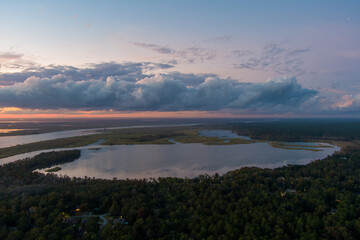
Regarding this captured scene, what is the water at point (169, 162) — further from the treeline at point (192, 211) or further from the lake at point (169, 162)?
the treeline at point (192, 211)

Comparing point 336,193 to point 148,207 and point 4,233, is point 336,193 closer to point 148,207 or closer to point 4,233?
point 148,207

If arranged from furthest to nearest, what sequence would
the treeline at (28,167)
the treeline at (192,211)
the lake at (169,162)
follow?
1. the lake at (169,162)
2. the treeline at (28,167)
3. the treeline at (192,211)

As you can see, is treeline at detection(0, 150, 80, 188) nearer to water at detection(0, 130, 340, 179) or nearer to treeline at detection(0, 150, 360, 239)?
water at detection(0, 130, 340, 179)

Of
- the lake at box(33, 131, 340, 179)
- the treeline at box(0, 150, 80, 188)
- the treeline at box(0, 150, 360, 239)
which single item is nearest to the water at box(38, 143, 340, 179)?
the lake at box(33, 131, 340, 179)

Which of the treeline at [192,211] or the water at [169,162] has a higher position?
the treeline at [192,211]

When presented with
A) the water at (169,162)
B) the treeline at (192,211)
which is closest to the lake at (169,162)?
the water at (169,162)

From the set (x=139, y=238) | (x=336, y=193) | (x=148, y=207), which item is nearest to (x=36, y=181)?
(x=148, y=207)

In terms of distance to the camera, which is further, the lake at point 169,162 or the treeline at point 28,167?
the lake at point 169,162

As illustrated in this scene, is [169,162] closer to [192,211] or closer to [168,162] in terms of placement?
[168,162]

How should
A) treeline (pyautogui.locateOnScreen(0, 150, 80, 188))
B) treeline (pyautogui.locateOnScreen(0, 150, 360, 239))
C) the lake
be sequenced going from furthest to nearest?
the lake, treeline (pyautogui.locateOnScreen(0, 150, 80, 188)), treeline (pyautogui.locateOnScreen(0, 150, 360, 239))

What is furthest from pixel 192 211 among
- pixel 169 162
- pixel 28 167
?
pixel 28 167
